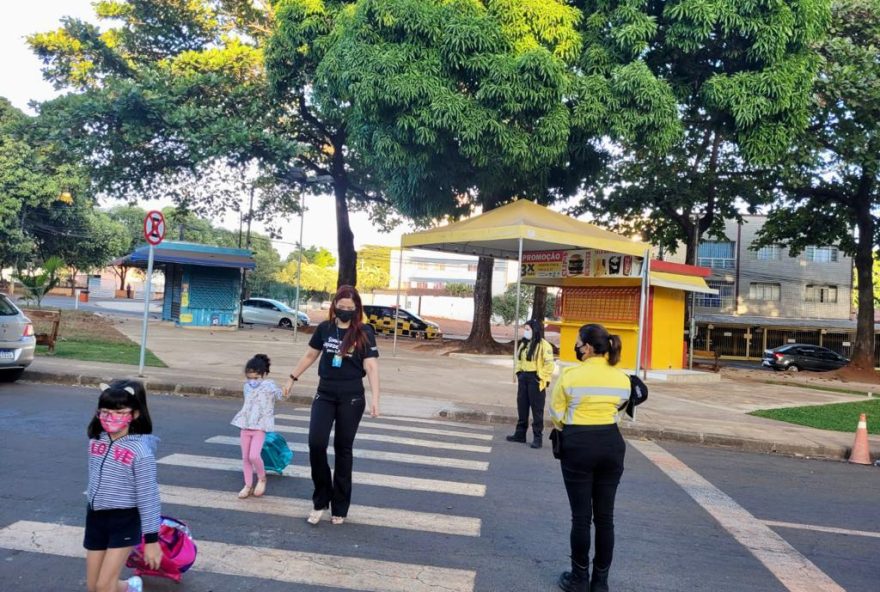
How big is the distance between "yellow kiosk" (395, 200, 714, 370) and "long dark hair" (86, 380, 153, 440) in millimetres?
12560

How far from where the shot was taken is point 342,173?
27.6 m

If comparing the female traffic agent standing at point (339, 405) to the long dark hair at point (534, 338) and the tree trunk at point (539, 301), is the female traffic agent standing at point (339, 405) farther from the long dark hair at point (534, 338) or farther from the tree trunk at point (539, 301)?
the tree trunk at point (539, 301)

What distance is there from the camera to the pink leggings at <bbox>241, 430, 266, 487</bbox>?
558 centimetres

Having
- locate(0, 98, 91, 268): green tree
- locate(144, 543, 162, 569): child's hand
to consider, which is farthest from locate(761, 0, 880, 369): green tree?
locate(0, 98, 91, 268): green tree

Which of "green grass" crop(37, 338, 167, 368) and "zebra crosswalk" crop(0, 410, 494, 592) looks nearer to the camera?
"zebra crosswalk" crop(0, 410, 494, 592)

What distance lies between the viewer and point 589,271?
19.0 metres

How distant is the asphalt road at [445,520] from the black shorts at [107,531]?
741 mm

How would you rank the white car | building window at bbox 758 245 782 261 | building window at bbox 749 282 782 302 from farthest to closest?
building window at bbox 749 282 782 302 < building window at bbox 758 245 782 261 < the white car

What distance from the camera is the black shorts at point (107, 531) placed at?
10.6 feet

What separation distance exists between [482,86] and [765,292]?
121 feet

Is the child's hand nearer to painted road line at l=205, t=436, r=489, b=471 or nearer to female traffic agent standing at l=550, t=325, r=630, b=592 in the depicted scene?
female traffic agent standing at l=550, t=325, r=630, b=592

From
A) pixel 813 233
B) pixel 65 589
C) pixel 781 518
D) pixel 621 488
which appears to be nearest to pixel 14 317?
pixel 65 589

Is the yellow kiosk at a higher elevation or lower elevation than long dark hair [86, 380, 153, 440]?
higher

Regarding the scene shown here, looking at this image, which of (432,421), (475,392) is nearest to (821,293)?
(475,392)
